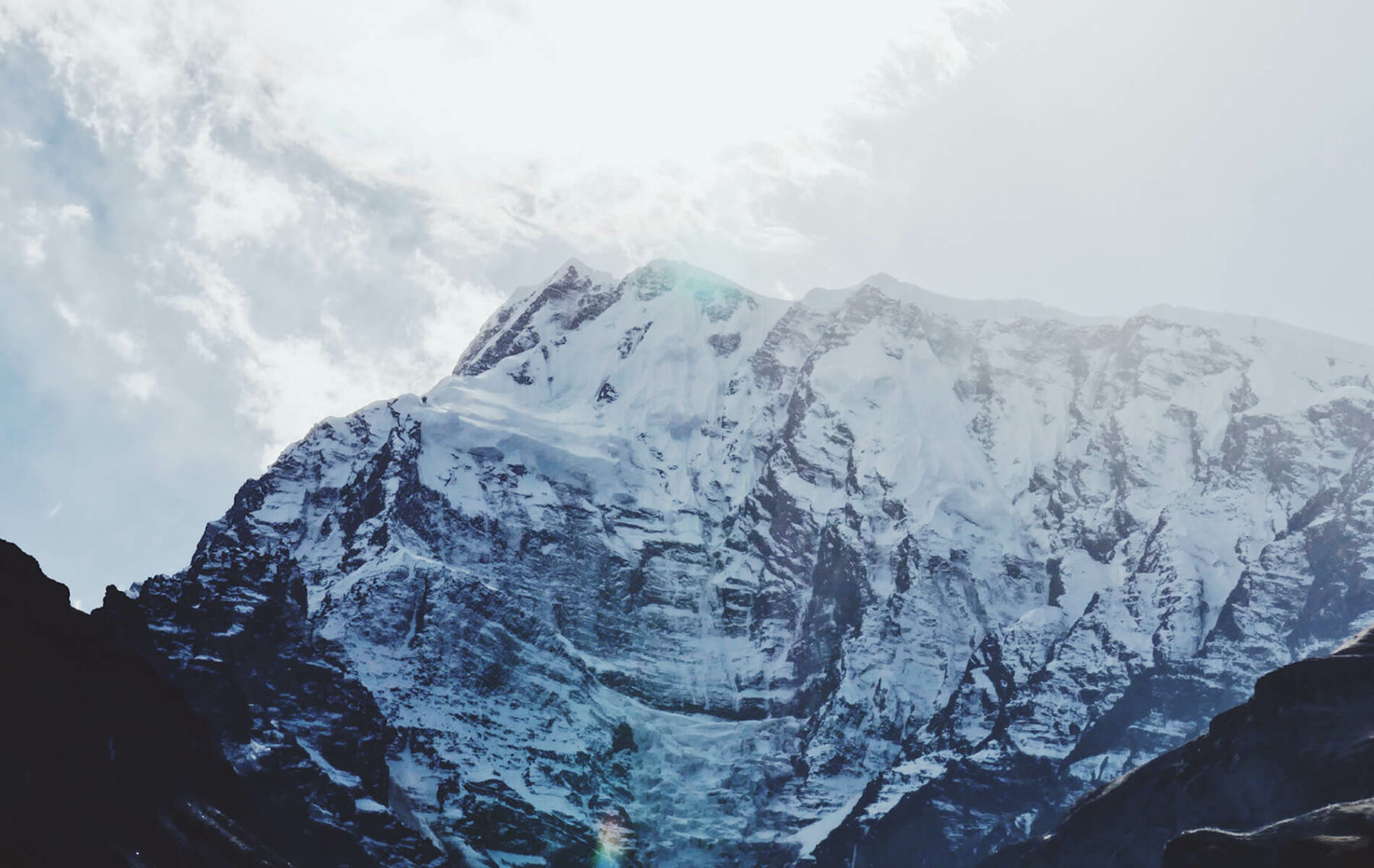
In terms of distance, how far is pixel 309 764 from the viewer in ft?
598

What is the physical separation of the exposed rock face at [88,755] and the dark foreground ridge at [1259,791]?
65.0m

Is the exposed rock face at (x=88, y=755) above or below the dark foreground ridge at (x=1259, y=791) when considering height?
above

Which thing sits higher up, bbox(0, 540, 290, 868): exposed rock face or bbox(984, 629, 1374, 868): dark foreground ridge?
bbox(0, 540, 290, 868): exposed rock face

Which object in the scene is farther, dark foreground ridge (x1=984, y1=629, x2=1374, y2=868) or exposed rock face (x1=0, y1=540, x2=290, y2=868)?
exposed rock face (x1=0, y1=540, x2=290, y2=868)

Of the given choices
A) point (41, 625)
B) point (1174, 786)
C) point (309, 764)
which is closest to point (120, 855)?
point (41, 625)

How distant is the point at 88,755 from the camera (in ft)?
337

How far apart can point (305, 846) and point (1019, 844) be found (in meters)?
79.4

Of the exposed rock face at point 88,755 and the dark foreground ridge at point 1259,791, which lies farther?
the exposed rock face at point 88,755

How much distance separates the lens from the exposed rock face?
307 feet

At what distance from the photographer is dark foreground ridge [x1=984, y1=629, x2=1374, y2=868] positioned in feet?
296

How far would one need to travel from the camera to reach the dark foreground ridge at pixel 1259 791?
90125 millimetres

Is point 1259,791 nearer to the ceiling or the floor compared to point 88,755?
nearer to the floor

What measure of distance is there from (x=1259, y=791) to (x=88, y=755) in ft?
302

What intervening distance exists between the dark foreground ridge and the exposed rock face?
65.0 metres
